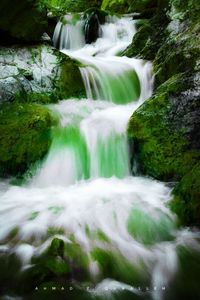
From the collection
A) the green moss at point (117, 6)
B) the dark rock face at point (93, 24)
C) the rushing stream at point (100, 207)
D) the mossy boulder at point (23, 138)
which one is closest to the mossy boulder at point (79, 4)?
the green moss at point (117, 6)

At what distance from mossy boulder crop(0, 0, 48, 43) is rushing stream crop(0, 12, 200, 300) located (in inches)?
62.4

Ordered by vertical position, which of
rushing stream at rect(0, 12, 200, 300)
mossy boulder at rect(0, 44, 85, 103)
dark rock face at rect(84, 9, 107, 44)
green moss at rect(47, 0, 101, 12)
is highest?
green moss at rect(47, 0, 101, 12)

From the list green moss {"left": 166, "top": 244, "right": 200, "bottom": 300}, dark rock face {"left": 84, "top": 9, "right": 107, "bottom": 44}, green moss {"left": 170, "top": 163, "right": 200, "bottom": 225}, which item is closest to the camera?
green moss {"left": 166, "top": 244, "right": 200, "bottom": 300}

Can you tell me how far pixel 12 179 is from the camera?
595 centimetres

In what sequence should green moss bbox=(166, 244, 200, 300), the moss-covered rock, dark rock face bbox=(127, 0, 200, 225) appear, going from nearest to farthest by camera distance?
green moss bbox=(166, 244, 200, 300) → dark rock face bbox=(127, 0, 200, 225) → the moss-covered rock

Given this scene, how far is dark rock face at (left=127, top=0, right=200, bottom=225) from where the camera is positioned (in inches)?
189

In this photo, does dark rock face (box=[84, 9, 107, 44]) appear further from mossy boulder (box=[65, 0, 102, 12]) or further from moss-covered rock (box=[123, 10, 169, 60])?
mossy boulder (box=[65, 0, 102, 12])

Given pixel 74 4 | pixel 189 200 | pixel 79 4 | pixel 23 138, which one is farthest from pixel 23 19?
pixel 79 4

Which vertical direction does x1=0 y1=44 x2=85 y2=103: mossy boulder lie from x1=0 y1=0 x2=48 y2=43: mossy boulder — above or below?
below

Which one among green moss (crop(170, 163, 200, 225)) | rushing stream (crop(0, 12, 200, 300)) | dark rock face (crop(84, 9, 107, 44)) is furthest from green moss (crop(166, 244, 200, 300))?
dark rock face (crop(84, 9, 107, 44))

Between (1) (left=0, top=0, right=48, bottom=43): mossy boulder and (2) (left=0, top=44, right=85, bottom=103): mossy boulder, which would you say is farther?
(1) (left=0, top=0, right=48, bottom=43): mossy boulder

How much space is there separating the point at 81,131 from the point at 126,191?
1630 millimetres

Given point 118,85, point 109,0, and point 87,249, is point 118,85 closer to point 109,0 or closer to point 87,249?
point 87,249

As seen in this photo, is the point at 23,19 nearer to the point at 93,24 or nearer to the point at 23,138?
the point at 23,138
